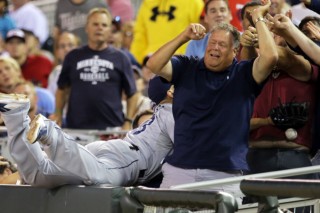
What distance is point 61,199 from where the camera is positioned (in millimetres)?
6773

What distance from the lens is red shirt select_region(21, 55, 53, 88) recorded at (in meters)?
14.2

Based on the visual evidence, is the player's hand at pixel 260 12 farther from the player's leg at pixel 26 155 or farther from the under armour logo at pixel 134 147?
the player's leg at pixel 26 155

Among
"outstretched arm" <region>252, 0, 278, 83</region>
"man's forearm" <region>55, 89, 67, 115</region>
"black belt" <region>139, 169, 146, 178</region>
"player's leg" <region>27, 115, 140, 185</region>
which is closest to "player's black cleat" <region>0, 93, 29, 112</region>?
"player's leg" <region>27, 115, 140, 185</region>

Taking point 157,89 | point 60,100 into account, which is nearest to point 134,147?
point 157,89

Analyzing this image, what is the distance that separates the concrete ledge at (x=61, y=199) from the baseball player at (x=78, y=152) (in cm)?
9

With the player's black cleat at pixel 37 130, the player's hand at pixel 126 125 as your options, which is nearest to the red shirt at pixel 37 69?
the player's hand at pixel 126 125

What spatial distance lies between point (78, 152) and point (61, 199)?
365mm

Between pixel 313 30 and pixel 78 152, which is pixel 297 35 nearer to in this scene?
pixel 313 30

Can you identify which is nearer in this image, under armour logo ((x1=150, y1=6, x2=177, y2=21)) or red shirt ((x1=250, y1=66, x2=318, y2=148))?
red shirt ((x1=250, y1=66, x2=318, y2=148))

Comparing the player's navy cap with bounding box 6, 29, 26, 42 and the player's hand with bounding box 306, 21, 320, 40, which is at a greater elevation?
the player's hand with bounding box 306, 21, 320, 40

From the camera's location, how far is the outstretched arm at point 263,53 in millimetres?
6609

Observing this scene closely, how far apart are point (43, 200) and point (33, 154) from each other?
337 millimetres

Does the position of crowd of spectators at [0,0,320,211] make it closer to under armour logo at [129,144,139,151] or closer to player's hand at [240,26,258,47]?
player's hand at [240,26,258,47]

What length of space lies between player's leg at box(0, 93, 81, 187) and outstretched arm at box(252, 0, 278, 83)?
1.51 m
